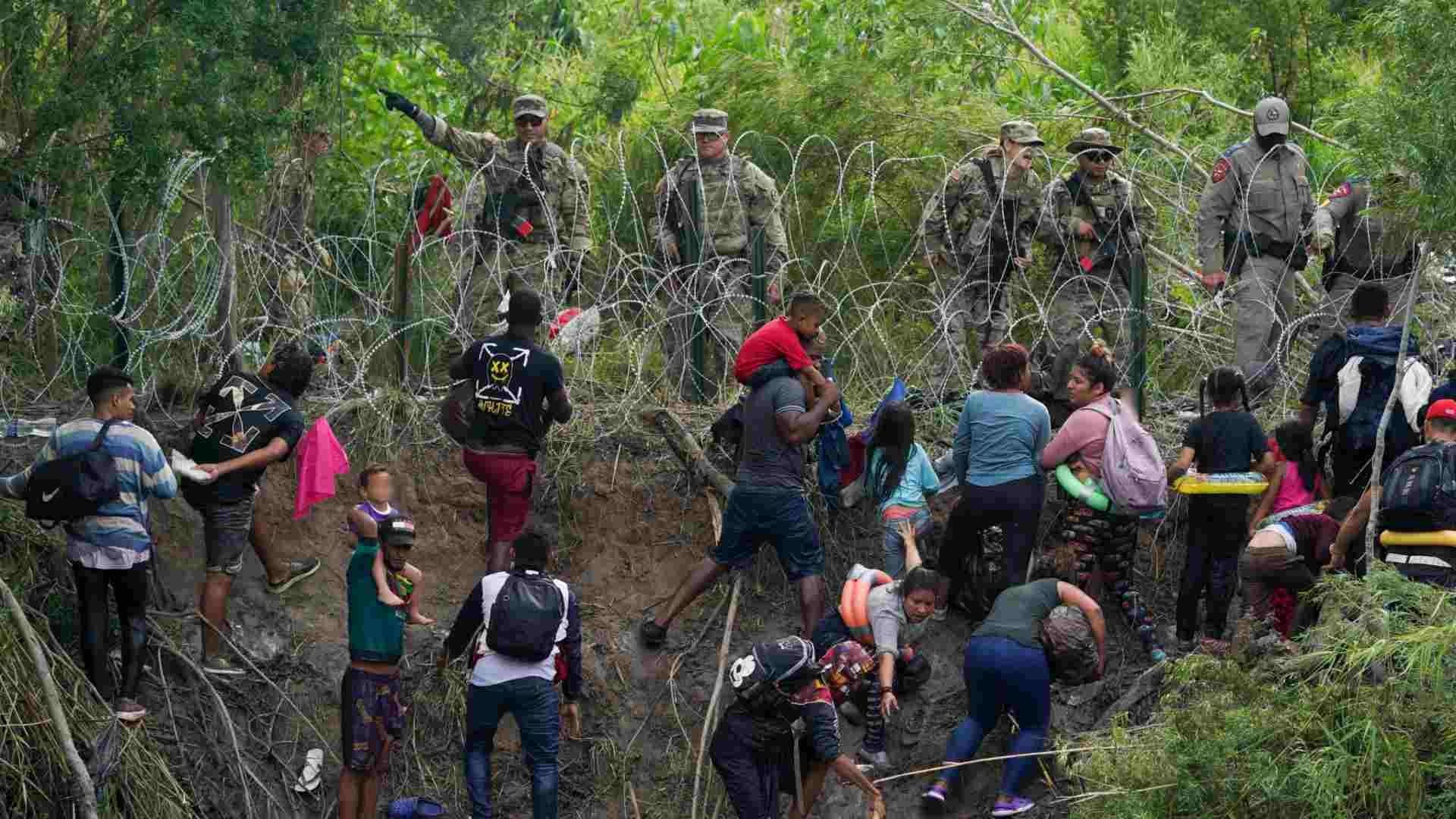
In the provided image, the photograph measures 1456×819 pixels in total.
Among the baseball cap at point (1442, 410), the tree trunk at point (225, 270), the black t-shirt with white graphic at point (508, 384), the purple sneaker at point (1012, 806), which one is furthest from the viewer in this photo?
the tree trunk at point (225, 270)

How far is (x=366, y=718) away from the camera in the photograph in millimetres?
8961

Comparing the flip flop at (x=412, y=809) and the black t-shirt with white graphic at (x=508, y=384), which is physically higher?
the black t-shirt with white graphic at (x=508, y=384)

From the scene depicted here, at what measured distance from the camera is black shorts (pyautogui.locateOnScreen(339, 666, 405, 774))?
8938 millimetres

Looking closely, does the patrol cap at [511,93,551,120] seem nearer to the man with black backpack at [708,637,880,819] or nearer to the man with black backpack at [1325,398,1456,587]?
the man with black backpack at [708,637,880,819]

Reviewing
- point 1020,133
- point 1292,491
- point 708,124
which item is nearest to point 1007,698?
point 1292,491

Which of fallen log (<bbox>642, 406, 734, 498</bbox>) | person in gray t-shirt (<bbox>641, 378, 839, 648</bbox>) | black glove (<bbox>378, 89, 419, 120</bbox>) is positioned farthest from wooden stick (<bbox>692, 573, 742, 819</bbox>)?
black glove (<bbox>378, 89, 419, 120</bbox>)

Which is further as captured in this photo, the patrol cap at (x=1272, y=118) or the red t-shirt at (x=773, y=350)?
the patrol cap at (x=1272, y=118)

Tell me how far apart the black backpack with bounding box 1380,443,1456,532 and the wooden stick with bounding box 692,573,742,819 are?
11.3 ft

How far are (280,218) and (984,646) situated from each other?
475cm

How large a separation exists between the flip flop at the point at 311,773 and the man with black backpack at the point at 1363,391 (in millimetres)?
5218

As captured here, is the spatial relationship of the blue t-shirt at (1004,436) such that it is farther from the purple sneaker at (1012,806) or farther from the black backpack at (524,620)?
the black backpack at (524,620)

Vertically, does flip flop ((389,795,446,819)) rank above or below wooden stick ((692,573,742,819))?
below

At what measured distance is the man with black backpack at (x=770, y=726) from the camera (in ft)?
27.3

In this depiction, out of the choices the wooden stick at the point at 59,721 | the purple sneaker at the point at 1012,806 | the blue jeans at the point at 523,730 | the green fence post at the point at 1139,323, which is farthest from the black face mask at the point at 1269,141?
the wooden stick at the point at 59,721
